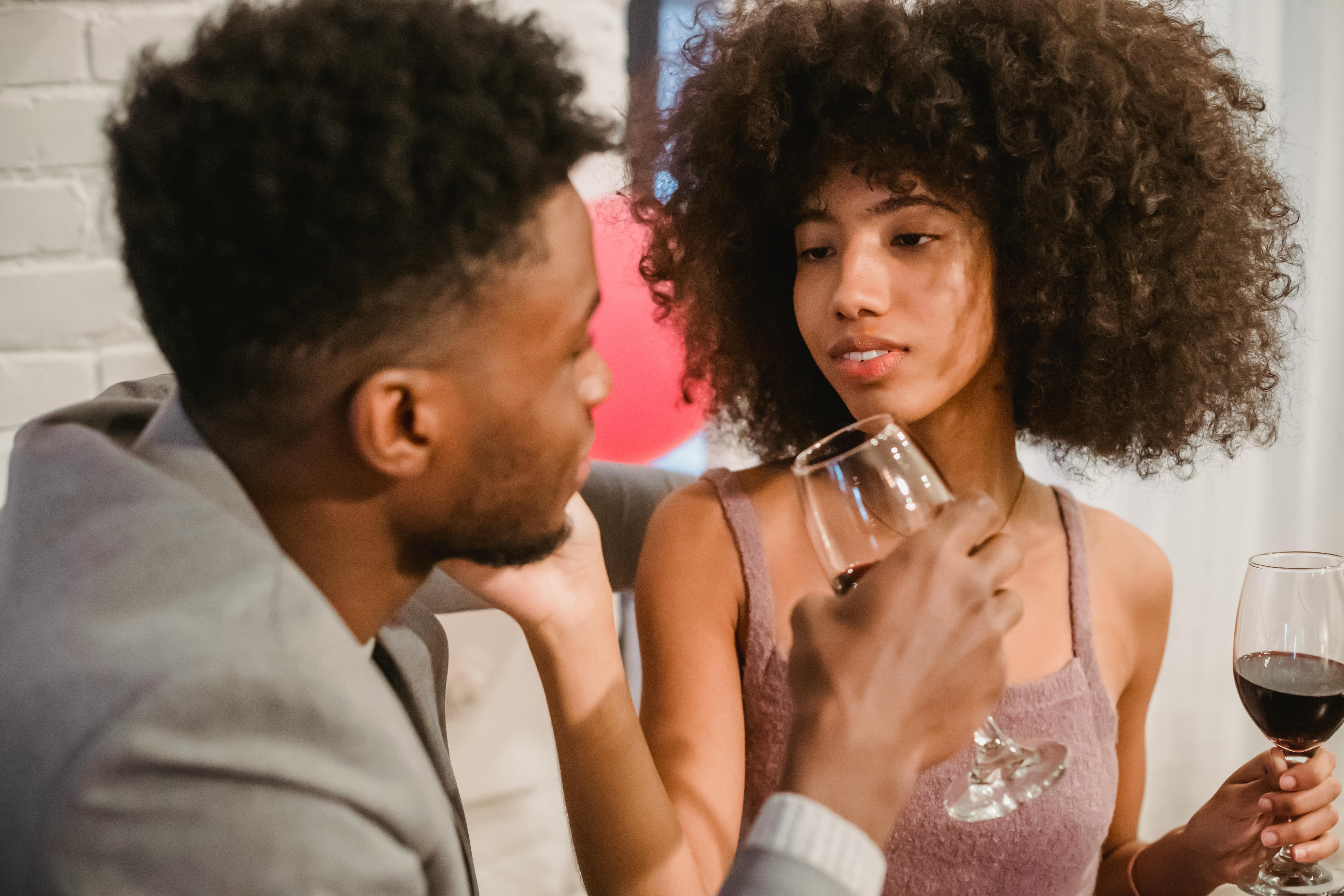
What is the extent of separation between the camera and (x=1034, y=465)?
2043 millimetres

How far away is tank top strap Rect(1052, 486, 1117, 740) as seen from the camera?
1216 mm

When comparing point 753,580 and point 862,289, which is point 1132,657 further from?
point 862,289

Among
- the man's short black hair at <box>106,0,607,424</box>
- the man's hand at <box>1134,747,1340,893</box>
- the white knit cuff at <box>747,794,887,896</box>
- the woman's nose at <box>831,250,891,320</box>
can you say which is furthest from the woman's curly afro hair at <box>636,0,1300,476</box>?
the white knit cuff at <box>747,794,887,896</box>

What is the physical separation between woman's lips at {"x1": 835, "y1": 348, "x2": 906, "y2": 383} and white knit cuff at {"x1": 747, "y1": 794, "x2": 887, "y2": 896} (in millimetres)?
562

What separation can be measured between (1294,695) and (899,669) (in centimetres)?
50

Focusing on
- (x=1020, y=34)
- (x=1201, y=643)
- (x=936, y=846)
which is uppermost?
(x=1020, y=34)

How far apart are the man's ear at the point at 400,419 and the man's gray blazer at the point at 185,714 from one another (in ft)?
0.30

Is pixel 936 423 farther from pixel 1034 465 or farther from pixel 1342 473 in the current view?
pixel 1342 473

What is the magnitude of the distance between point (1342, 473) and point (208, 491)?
218 centimetres

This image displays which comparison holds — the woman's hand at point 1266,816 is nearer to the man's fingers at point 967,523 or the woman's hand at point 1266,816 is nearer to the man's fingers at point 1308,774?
the man's fingers at point 1308,774

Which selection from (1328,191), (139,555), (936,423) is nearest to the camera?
(139,555)

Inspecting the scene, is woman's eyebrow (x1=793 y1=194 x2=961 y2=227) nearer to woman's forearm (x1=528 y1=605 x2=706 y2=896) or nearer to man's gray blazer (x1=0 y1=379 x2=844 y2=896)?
woman's forearm (x1=528 y1=605 x2=706 y2=896)

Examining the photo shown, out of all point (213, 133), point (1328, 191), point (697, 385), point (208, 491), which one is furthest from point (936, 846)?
point (1328, 191)

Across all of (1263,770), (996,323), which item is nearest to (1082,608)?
(1263,770)
